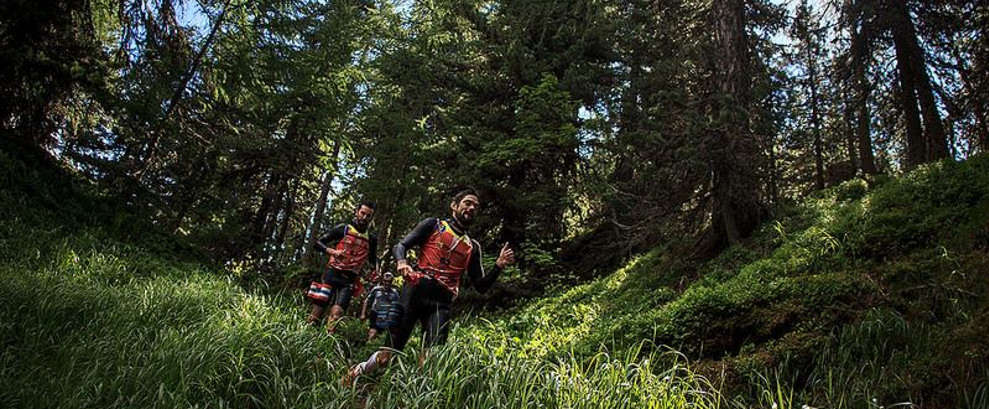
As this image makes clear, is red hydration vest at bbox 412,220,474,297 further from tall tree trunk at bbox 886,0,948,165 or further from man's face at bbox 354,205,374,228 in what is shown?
tall tree trunk at bbox 886,0,948,165

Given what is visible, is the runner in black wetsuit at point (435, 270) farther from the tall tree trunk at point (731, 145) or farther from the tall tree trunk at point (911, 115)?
the tall tree trunk at point (911, 115)

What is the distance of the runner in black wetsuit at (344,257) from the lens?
7.71m

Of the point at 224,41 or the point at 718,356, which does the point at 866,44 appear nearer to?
the point at 718,356

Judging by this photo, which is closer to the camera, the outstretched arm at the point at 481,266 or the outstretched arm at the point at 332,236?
the outstretched arm at the point at 481,266

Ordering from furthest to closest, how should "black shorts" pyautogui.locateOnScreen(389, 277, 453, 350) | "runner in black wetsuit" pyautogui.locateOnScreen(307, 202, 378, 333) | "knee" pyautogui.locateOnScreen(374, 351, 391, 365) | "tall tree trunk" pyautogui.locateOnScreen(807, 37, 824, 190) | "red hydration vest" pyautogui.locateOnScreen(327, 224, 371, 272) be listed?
"tall tree trunk" pyautogui.locateOnScreen(807, 37, 824, 190) < "red hydration vest" pyautogui.locateOnScreen(327, 224, 371, 272) < "runner in black wetsuit" pyautogui.locateOnScreen(307, 202, 378, 333) < "black shorts" pyautogui.locateOnScreen(389, 277, 453, 350) < "knee" pyautogui.locateOnScreen(374, 351, 391, 365)

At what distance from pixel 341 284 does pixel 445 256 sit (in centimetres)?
348

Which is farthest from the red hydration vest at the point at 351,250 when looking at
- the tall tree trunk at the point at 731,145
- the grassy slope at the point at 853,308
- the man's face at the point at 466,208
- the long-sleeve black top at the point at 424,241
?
the tall tree trunk at the point at 731,145

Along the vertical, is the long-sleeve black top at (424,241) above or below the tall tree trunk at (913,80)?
below

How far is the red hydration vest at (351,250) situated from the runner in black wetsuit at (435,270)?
3.12 meters

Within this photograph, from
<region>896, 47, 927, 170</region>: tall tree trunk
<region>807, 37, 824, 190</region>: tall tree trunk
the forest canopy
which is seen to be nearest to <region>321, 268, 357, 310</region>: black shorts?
the forest canopy

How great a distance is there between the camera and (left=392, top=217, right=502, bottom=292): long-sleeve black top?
4.95m

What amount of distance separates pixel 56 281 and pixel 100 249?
3.08m

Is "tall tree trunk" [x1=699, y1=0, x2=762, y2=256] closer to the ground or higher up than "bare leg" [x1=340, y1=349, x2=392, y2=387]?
higher up

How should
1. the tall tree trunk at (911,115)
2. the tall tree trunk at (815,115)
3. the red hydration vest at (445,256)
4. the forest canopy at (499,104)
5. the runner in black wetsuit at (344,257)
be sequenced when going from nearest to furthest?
the red hydration vest at (445,256) → the runner in black wetsuit at (344,257) → the forest canopy at (499,104) → the tall tree trunk at (911,115) → the tall tree trunk at (815,115)
